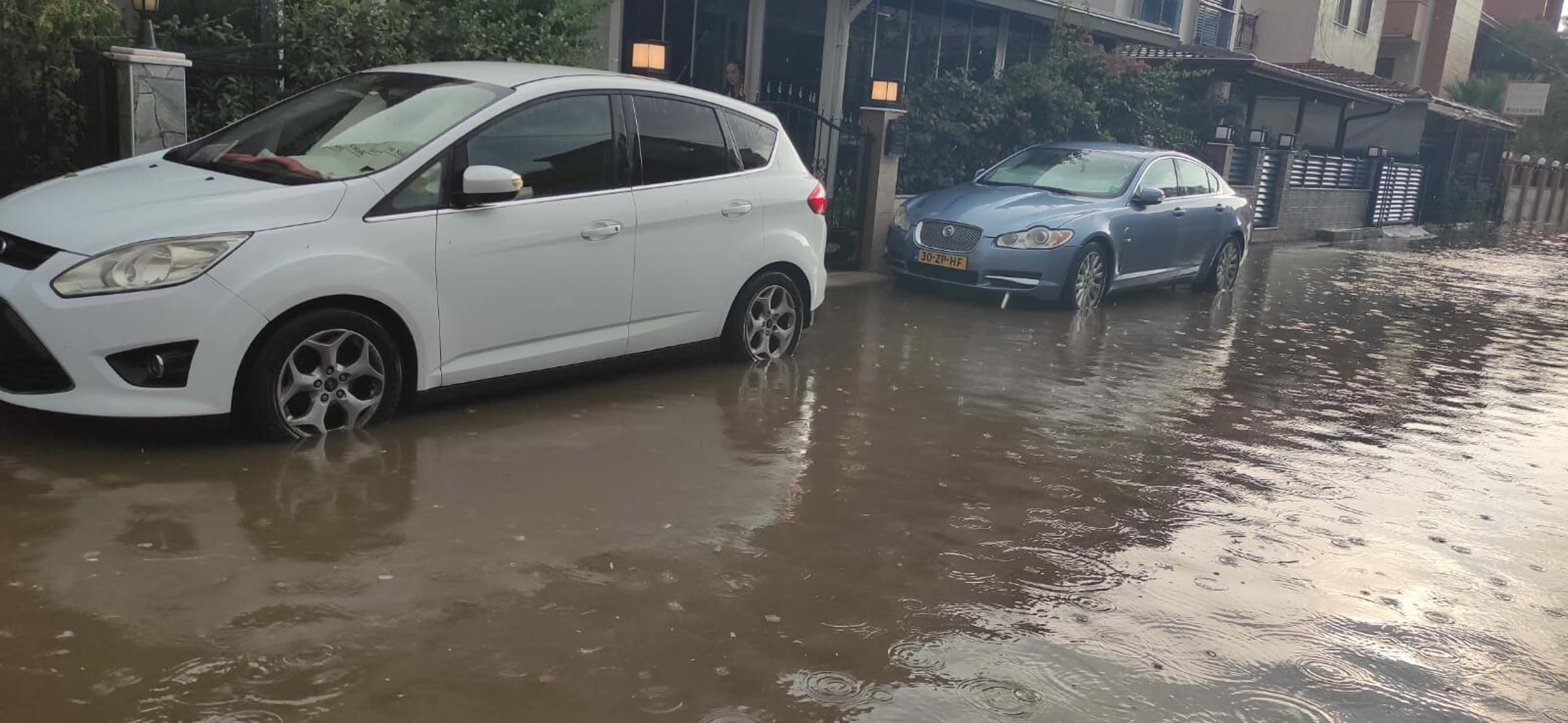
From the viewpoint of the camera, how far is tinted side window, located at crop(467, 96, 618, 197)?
6.32m

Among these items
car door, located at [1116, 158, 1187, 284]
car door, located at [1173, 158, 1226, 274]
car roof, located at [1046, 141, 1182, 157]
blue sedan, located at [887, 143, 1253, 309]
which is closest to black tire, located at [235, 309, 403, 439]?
blue sedan, located at [887, 143, 1253, 309]

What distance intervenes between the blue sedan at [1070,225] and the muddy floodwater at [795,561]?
137 inches

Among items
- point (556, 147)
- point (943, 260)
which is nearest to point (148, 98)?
point (556, 147)

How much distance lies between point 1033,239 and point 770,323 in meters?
4.23

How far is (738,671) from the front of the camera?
385 centimetres

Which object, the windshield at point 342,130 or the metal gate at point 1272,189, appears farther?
the metal gate at point 1272,189

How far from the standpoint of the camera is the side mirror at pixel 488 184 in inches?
235

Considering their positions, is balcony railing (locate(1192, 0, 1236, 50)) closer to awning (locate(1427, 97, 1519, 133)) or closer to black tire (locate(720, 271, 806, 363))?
awning (locate(1427, 97, 1519, 133))

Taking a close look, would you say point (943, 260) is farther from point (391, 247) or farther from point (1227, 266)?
point (391, 247)

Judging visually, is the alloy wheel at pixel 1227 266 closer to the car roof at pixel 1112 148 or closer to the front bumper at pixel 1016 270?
the car roof at pixel 1112 148

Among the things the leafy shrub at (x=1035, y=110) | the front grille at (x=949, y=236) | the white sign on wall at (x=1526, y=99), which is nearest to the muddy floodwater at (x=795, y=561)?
the front grille at (x=949, y=236)

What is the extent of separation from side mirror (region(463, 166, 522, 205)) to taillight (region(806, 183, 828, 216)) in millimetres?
2385

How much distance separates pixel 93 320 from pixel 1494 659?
5.29 m

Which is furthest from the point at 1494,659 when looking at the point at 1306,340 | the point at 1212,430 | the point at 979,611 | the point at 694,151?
the point at 1306,340
